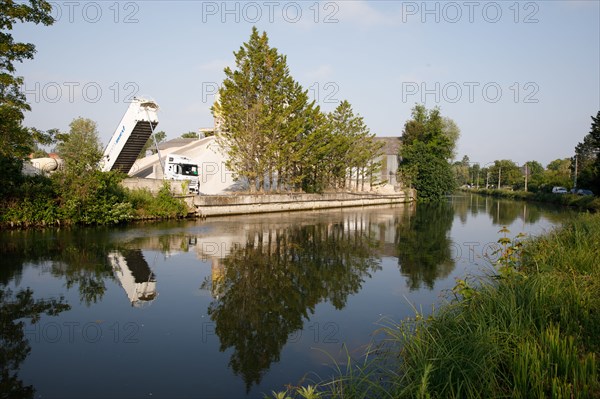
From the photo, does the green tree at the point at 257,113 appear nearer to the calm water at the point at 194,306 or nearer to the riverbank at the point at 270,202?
the riverbank at the point at 270,202

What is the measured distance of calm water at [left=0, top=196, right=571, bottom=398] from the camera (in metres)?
4.64

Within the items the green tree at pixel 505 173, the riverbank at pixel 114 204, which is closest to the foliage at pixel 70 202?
the riverbank at pixel 114 204

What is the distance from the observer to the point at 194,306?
7.13 m

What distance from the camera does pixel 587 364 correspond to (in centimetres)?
358

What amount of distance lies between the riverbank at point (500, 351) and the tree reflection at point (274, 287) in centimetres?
130

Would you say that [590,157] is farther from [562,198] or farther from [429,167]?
[429,167]

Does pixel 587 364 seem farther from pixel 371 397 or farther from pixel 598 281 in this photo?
pixel 598 281

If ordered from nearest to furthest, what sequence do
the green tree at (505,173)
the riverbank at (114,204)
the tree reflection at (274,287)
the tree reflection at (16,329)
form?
the tree reflection at (16,329) → the tree reflection at (274,287) → the riverbank at (114,204) → the green tree at (505,173)

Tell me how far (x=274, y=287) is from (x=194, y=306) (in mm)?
1748

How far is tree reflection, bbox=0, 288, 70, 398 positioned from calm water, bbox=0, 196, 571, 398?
20 mm

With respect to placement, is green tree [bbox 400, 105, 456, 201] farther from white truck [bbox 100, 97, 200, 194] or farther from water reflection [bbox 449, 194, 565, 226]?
white truck [bbox 100, 97, 200, 194]

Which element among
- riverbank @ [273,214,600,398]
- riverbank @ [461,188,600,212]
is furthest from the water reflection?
riverbank @ [273,214,600,398]

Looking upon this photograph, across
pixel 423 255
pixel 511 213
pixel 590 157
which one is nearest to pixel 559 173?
pixel 590 157

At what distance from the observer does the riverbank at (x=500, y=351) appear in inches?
139
